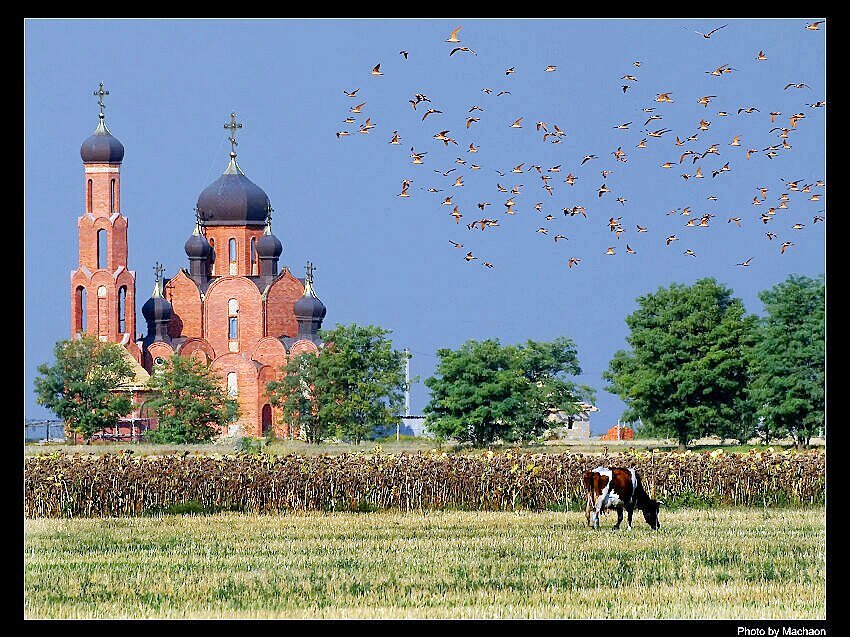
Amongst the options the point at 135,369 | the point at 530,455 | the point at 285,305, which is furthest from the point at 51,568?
the point at 285,305

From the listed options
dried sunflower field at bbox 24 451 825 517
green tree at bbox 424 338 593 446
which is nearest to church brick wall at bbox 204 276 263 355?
green tree at bbox 424 338 593 446

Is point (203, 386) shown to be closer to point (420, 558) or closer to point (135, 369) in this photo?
point (135, 369)

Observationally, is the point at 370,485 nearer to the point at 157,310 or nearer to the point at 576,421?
the point at 576,421

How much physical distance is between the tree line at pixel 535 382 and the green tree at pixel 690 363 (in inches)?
2.1

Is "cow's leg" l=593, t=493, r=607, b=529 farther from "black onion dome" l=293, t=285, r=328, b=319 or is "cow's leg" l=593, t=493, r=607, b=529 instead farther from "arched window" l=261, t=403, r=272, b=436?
"black onion dome" l=293, t=285, r=328, b=319

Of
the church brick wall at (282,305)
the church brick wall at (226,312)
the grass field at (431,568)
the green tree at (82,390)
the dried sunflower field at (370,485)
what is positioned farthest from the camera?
the church brick wall at (282,305)

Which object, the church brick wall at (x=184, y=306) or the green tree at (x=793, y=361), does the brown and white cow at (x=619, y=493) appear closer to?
the green tree at (x=793, y=361)

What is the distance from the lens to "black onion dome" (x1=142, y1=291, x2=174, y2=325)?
337ft

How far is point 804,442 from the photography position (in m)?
62.2

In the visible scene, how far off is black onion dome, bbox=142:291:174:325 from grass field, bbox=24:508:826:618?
7024 centimetres

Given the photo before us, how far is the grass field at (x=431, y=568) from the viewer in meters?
20.7

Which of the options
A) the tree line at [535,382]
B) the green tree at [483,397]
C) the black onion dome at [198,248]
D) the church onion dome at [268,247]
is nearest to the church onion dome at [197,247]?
the black onion dome at [198,248]
